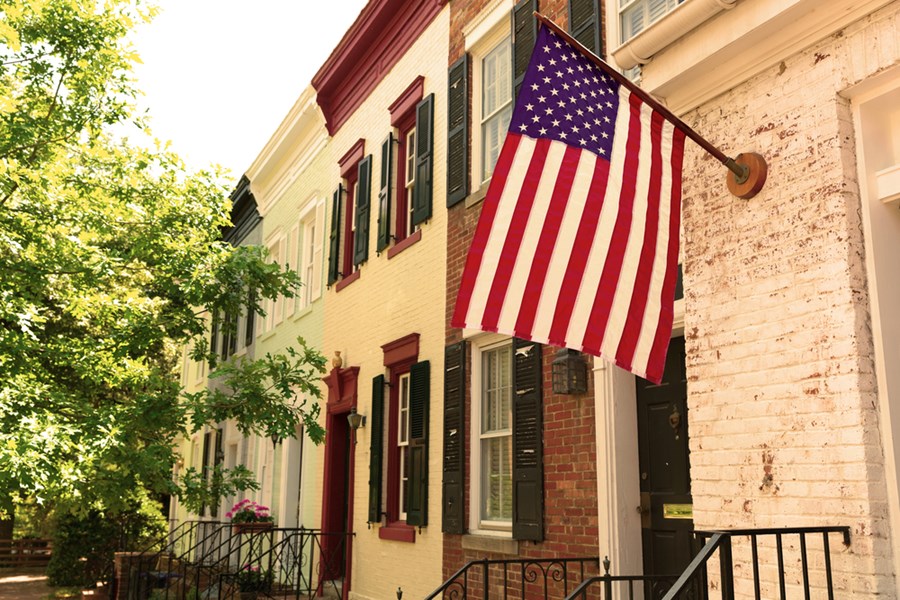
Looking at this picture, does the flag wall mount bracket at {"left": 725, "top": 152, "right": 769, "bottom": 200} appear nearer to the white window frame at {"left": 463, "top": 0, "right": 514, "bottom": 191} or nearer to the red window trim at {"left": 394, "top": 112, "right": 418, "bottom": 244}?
the white window frame at {"left": 463, "top": 0, "right": 514, "bottom": 191}

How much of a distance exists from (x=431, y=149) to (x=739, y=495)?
739 centimetres

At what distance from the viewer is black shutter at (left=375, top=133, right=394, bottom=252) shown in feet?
40.0

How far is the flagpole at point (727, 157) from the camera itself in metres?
4.38

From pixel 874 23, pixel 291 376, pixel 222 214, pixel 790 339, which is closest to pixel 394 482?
pixel 291 376

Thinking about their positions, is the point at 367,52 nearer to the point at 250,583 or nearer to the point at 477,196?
the point at 477,196

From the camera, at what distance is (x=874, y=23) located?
161 inches

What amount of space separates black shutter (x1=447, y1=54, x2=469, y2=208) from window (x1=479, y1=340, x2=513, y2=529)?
193cm

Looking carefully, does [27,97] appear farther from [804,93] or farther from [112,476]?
[804,93]

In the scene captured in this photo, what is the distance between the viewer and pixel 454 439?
939 cm

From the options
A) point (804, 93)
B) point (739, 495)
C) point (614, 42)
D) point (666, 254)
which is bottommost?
point (739, 495)

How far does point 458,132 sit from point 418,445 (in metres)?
3.63

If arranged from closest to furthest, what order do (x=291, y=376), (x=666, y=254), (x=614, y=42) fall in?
1. (x=666, y=254)
2. (x=614, y=42)
3. (x=291, y=376)

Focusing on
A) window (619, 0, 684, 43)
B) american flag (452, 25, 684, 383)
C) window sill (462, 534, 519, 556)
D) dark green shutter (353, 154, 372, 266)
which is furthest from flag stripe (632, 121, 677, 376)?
dark green shutter (353, 154, 372, 266)

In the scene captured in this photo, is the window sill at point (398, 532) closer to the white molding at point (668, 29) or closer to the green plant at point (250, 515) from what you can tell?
the green plant at point (250, 515)
